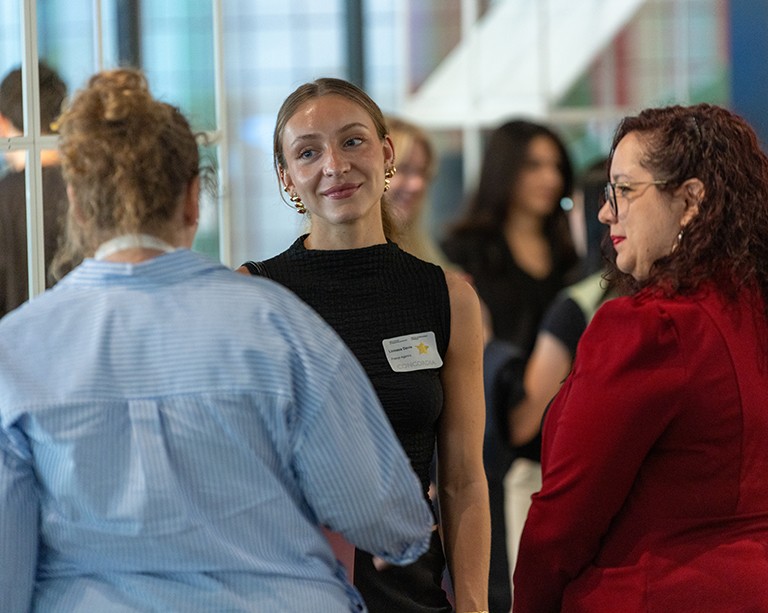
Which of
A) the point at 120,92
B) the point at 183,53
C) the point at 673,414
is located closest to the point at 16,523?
the point at 120,92

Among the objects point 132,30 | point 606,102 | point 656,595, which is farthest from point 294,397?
point 606,102

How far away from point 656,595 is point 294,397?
0.76 metres

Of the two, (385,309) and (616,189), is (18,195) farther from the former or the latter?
(616,189)

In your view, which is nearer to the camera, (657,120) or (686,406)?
(686,406)

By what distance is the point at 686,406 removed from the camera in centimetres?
192

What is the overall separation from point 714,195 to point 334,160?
2.19 feet

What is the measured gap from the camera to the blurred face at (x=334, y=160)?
7.13ft

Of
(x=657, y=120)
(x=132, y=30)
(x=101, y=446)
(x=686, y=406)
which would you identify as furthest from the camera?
(x=132, y=30)

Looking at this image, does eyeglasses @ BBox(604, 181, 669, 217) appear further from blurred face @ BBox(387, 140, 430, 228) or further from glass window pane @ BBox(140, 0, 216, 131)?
blurred face @ BBox(387, 140, 430, 228)

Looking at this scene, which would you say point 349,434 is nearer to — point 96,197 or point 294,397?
point 294,397

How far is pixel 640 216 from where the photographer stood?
2.05 metres

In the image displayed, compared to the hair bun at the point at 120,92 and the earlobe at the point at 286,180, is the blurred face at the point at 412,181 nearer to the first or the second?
the earlobe at the point at 286,180

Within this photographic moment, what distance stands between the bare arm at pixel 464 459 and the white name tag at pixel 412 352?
46 mm

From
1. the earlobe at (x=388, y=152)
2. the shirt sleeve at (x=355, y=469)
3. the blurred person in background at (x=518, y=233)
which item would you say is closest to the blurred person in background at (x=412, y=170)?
the blurred person in background at (x=518, y=233)
